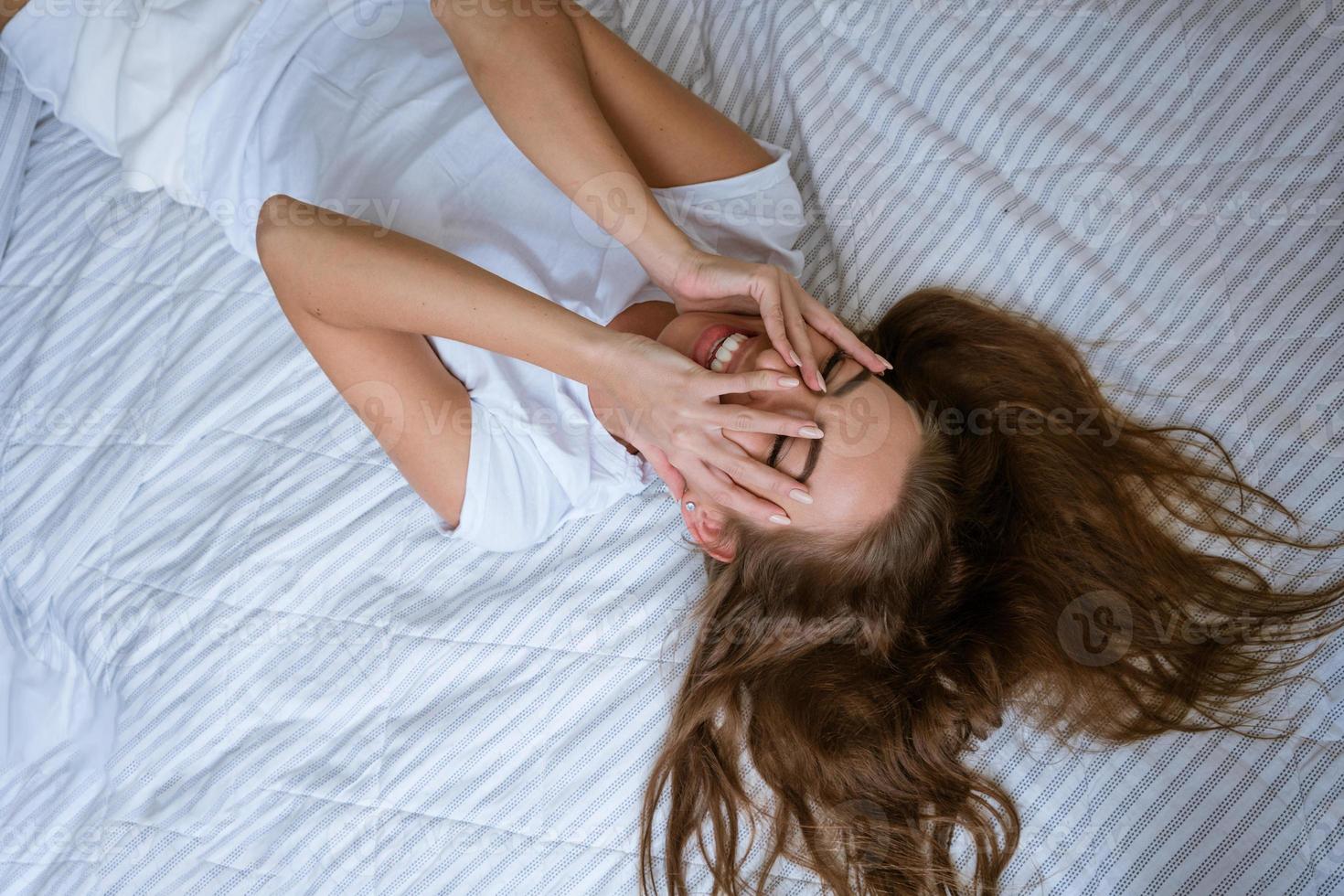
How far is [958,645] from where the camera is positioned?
1013 millimetres

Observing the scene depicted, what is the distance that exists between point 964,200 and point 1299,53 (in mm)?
398

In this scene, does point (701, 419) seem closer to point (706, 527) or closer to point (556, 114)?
point (706, 527)

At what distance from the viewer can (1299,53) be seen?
3.42 feet

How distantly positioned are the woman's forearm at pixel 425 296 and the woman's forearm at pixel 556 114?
14 centimetres

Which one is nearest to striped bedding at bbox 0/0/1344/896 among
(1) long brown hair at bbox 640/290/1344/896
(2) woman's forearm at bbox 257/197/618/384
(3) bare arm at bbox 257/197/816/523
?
(1) long brown hair at bbox 640/290/1344/896

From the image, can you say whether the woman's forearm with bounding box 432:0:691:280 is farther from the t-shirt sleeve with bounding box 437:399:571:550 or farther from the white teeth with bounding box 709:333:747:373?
the t-shirt sleeve with bounding box 437:399:571:550

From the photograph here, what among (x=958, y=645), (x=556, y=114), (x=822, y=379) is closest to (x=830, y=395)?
(x=822, y=379)

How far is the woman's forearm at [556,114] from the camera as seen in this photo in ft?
3.34

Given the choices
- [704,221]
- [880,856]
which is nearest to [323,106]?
[704,221]

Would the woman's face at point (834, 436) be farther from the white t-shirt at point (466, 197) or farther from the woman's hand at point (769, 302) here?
the white t-shirt at point (466, 197)

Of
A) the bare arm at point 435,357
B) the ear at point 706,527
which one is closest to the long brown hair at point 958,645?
the ear at point 706,527

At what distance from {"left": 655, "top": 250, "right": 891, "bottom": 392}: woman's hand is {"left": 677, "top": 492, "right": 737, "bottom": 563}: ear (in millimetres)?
198

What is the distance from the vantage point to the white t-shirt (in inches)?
43.1

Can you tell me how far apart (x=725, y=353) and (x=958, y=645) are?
423 mm
